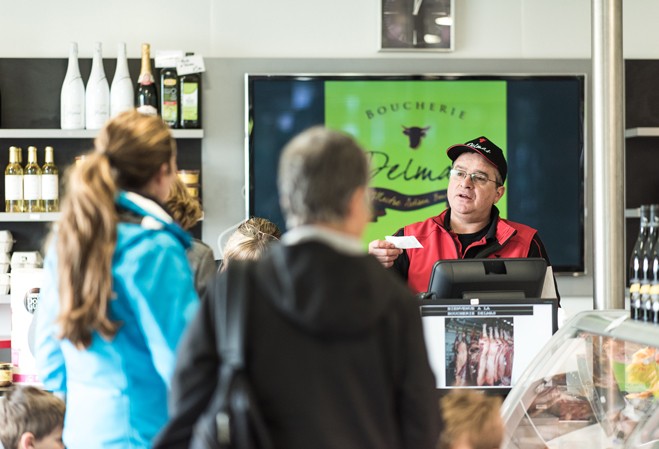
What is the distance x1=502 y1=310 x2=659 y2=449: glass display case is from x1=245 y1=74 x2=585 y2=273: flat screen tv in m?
2.52

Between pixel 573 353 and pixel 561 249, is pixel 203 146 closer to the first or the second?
pixel 561 249

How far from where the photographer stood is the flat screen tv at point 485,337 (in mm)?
2611

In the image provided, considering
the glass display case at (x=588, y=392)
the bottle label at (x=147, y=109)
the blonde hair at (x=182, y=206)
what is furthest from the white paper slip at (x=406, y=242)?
the bottle label at (x=147, y=109)

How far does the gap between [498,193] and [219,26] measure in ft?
6.68

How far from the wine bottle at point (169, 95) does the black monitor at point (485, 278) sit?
2360 millimetres

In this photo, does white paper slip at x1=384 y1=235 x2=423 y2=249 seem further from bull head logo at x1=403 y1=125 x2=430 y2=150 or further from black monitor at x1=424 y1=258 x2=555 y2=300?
bull head logo at x1=403 y1=125 x2=430 y2=150

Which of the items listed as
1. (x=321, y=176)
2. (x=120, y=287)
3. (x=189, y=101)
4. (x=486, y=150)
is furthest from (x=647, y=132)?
(x=321, y=176)

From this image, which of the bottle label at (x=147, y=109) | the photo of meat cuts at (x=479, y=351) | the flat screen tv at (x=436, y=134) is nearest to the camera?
the photo of meat cuts at (x=479, y=351)

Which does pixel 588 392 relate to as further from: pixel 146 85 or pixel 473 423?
pixel 146 85

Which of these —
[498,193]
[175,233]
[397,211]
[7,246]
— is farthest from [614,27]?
[7,246]

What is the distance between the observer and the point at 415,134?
4938mm

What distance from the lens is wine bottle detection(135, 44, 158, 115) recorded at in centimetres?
467

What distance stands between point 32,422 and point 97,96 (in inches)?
91.1

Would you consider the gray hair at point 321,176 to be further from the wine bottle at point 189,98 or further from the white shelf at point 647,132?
the white shelf at point 647,132
